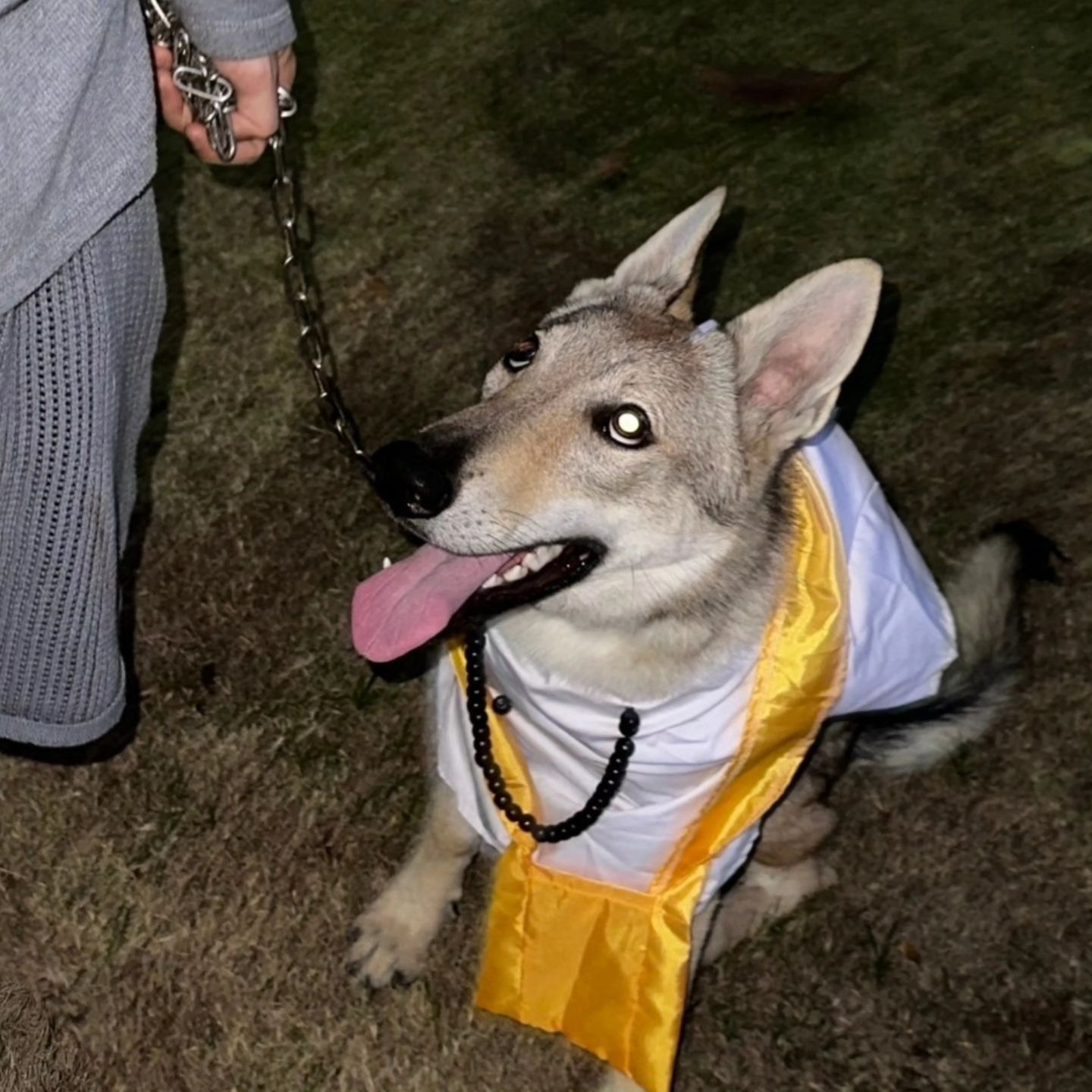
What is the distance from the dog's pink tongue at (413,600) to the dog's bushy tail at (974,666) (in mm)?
1185

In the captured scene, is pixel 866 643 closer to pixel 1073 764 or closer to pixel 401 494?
pixel 401 494

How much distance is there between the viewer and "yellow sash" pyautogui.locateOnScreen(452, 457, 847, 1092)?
2516 mm

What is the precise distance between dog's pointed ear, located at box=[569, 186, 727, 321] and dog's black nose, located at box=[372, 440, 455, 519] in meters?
0.73

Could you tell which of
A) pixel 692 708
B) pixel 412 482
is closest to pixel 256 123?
pixel 412 482

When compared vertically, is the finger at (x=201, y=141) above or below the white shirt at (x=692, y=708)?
above

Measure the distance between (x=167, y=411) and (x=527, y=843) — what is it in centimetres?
200

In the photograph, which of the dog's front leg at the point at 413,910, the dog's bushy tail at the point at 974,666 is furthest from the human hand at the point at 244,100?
the dog's bushy tail at the point at 974,666

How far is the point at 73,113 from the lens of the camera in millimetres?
1739

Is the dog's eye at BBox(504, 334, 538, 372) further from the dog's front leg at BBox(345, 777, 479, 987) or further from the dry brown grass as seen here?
the dry brown grass

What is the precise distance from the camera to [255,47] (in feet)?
6.48

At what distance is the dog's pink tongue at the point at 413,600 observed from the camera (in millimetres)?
2361

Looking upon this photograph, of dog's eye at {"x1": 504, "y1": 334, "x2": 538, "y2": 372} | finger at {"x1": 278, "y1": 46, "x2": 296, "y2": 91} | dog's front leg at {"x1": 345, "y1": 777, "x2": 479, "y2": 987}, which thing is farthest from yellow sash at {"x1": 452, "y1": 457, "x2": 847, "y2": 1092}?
finger at {"x1": 278, "y1": 46, "x2": 296, "y2": 91}

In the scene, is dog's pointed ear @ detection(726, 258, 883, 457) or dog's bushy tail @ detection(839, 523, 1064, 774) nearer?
dog's pointed ear @ detection(726, 258, 883, 457)

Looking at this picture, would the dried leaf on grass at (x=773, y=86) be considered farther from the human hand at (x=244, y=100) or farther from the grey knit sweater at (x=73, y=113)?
the grey knit sweater at (x=73, y=113)
